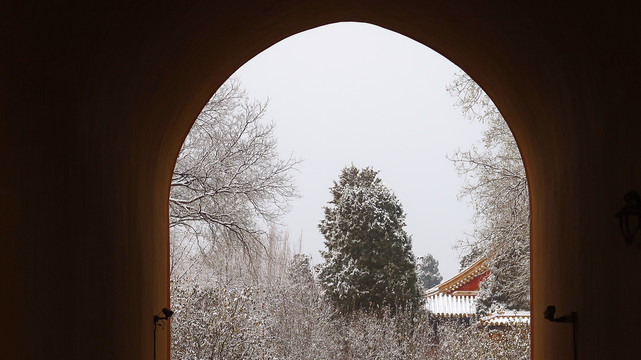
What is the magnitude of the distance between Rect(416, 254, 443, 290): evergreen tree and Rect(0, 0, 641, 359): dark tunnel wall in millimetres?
12799

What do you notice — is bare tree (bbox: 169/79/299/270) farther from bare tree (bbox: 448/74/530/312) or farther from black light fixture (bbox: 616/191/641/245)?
black light fixture (bbox: 616/191/641/245)

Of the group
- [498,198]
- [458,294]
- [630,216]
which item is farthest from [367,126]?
[630,216]

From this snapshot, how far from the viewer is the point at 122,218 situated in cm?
341

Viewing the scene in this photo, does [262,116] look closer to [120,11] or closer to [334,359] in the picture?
[334,359]

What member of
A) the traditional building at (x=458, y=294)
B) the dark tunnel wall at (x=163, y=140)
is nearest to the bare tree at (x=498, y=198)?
the traditional building at (x=458, y=294)

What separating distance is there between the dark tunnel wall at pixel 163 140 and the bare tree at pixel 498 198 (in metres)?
7.65

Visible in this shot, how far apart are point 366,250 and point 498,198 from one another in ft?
17.4

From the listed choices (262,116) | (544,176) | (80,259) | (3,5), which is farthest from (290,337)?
(3,5)

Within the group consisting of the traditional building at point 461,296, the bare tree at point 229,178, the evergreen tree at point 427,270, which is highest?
the bare tree at point 229,178

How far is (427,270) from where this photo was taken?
66.1ft

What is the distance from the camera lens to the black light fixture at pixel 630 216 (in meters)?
→ 2.15

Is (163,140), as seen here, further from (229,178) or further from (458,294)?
(458,294)

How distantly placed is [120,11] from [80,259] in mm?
946

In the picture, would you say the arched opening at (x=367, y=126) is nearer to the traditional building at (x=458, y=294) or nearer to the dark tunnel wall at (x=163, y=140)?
the traditional building at (x=458, y=294)
